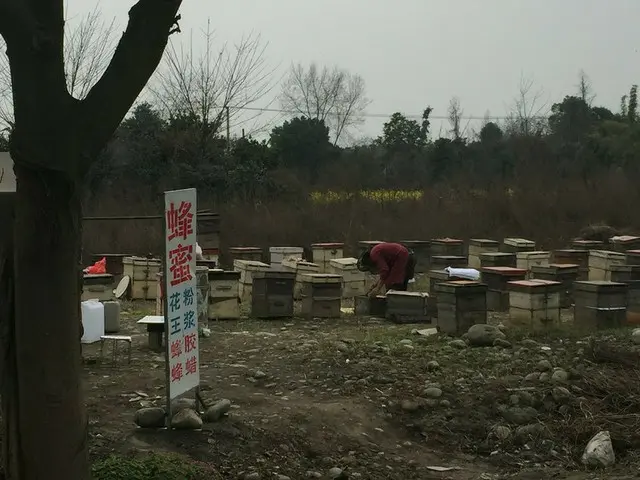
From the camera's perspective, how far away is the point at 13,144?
11.8 feet

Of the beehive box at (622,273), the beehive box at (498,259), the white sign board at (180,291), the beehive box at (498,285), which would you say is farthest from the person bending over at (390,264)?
the white sign board at (180,291)

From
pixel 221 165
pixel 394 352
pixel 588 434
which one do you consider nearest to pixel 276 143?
pixel 221 165

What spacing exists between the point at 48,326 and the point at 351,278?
389 inches

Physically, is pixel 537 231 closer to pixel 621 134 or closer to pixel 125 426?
pixel 621 134

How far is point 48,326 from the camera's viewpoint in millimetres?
3740

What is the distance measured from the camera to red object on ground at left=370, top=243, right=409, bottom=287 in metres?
12.6

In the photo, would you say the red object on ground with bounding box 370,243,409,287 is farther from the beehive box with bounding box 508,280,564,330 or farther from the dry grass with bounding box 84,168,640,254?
the dry grass with bounding box 84,168,640,254

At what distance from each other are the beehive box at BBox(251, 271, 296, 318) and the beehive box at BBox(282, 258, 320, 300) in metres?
1.13

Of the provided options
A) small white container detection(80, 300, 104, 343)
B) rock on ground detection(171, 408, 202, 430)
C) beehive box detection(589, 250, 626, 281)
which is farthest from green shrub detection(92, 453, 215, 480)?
beehive box detection(589, 250, 626, 281)

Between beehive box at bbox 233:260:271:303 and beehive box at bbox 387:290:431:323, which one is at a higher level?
beehive box at bbox 233:260:271:303

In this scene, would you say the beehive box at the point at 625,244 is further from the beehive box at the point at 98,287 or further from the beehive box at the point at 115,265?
the beehive box at the point at 98,287

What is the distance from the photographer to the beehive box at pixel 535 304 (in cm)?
998

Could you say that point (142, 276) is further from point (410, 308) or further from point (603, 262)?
point (603, 262)

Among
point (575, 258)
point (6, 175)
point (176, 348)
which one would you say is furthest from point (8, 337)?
point (575, 258)
